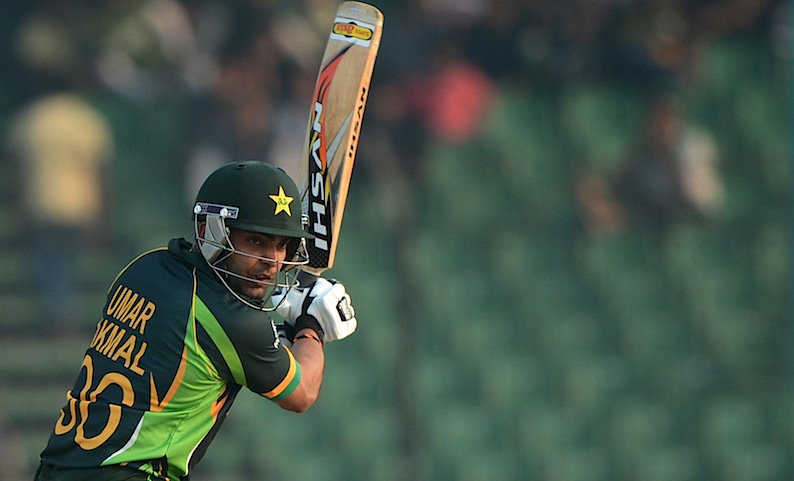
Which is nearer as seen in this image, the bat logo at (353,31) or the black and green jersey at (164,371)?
the black and green jersey at (164,371)

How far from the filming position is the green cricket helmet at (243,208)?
10.3 feet

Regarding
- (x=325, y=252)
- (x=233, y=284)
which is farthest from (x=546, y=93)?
(x=233, y=284)

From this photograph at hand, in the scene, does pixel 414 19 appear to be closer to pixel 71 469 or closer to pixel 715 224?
pixel 715 224

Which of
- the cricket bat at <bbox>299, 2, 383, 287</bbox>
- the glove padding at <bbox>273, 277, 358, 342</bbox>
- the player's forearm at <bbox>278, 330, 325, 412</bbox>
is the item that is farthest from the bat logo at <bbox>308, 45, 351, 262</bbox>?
the player's forearm at <bbox>278, 330, 325, 412</bbox>

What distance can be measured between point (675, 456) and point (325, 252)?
14.7 ft

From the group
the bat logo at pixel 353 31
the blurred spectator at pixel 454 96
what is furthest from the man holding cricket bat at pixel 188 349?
the blurred spectator at pixel 454 96

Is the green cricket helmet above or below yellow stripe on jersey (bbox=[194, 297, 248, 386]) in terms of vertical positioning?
above

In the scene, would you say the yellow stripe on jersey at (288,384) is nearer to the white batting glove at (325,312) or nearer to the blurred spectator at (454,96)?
the white batting glove at (325,312)

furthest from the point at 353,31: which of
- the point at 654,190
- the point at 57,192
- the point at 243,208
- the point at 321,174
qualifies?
the point at 654,190

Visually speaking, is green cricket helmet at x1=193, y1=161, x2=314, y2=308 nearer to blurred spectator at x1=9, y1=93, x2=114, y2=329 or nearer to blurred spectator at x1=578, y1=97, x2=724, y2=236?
blurred spectator at x1=9, y1=93, x2=114, y2=329

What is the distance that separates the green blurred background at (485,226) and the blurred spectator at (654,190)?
0.02m

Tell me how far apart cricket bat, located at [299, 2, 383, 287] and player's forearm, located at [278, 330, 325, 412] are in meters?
0.41

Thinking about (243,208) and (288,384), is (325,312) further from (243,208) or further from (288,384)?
(243,208)

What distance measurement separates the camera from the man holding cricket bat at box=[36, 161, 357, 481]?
9.97 feet
